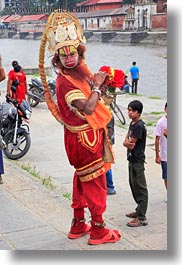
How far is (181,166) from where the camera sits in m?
2.99

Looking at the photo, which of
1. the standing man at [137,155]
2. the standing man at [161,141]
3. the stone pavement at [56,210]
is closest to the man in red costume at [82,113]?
the stone pavement at [56,210]

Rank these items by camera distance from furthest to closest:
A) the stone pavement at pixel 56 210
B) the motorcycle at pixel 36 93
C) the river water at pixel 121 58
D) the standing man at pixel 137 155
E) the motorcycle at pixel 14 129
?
1. the river water at pixel 121 58
2. the motorcycle at pixel 36 93
3. the motorcycle at pixel 14 129
4. the standing man at pixel 137 155
5. the stone pavement at pixel 56 210

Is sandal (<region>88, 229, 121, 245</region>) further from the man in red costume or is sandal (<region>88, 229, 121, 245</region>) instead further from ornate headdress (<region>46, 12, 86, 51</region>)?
ornate headdress (<region>46, 12, 86, 51</region>)

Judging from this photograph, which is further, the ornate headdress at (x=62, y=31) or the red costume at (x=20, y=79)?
the red costume at (x=20, y=79)

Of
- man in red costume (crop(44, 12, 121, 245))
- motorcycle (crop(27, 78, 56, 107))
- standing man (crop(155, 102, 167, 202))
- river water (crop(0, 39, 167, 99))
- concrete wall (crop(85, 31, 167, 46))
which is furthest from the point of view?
concrete wall (crop(85, 31, 167, 46))

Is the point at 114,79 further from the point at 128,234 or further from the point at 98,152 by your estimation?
the point at 128,234

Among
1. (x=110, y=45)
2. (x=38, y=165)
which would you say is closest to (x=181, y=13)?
(x=38, y=165)

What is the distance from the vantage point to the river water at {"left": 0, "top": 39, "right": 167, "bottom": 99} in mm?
23419

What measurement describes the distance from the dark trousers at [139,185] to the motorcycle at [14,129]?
8.66ft

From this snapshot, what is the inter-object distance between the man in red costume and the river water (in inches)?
626

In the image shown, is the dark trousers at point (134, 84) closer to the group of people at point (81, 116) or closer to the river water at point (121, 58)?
the river water at point (121, 58)

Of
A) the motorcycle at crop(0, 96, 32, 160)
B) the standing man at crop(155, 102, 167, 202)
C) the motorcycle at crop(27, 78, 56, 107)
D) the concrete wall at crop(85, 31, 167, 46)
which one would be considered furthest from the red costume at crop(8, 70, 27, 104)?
the concrete wall at crop(85, 31, 167, 46)

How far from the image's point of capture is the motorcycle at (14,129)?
6223mm

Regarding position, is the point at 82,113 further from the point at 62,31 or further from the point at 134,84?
the point at 134,84
